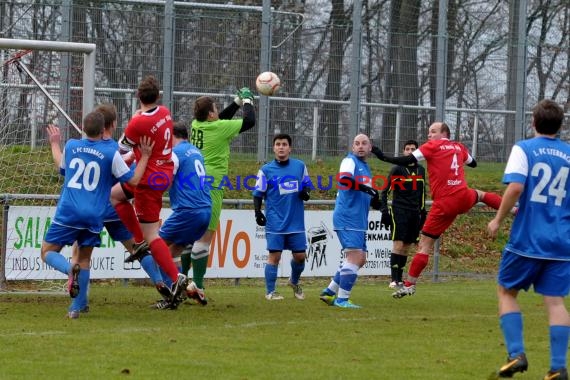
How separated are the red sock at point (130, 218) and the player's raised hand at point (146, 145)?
2.64 feet

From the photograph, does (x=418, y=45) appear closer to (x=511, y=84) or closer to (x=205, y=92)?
(x=511, y=84)

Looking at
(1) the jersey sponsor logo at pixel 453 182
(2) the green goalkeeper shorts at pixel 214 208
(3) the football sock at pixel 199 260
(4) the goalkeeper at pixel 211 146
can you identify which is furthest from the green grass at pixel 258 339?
(1) the jersey sponsor logo at pixel 453 182

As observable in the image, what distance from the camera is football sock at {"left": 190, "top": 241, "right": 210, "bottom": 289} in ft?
39.9

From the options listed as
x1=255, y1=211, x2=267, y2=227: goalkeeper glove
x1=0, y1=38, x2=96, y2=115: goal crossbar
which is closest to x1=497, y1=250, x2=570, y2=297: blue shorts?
x1=255, y1=211, x2=267, y2=227: goalkeeper glove

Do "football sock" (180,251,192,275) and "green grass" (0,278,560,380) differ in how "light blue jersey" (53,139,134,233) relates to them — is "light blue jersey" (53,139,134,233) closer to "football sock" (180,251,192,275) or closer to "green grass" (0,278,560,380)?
"green grass" (0,278,560,380)

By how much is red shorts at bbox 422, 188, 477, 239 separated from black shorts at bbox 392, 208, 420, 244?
9.43 feet

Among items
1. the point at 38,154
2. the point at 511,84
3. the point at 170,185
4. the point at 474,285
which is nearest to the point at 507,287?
the point at 170,185

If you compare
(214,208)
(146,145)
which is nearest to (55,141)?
(146,145)

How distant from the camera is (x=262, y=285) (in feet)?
52.3

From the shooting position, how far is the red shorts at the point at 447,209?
12672mm

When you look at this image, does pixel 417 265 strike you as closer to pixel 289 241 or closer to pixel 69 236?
pixel 289 241

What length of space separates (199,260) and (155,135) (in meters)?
2.22

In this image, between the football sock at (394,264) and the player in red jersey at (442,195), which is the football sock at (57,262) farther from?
the football sock at (394,264)

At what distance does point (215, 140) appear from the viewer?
12062mm
